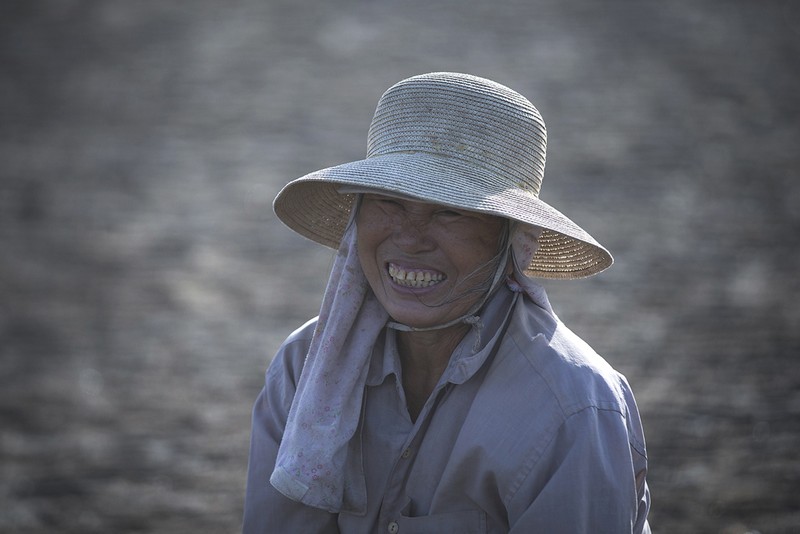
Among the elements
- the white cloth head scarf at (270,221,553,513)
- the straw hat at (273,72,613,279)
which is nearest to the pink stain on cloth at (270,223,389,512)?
the white cloth head scarf at (270,221,553,513)

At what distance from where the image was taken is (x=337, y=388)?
2232mm

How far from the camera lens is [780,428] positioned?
167 inches

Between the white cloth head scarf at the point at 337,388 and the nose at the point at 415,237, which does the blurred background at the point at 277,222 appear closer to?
the white cloth head scarf at the point at 337,388

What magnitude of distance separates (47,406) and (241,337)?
4.17ft

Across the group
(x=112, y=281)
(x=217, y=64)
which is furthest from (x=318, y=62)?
(x=112, y=281)

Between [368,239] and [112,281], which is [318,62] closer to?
[112,281]

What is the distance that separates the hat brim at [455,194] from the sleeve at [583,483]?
435 millimetres

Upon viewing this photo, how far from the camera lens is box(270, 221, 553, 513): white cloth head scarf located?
2168mm

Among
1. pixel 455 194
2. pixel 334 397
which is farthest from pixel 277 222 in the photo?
pixel 455 194

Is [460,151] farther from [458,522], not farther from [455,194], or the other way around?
[458,522]

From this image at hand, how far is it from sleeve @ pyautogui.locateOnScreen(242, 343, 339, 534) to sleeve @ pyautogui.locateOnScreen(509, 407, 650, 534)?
0.53 metres

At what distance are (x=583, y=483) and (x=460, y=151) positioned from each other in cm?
79

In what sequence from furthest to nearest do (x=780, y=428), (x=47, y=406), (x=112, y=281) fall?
1. (x=112, y=281)
2. (x=47, y=406)
3. (x=780, y=428)

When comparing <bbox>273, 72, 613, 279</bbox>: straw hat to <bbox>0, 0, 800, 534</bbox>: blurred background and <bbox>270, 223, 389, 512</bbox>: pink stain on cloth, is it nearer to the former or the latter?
<bbox>270, 223, 389, 512</bbox>: pink stain on cloth
